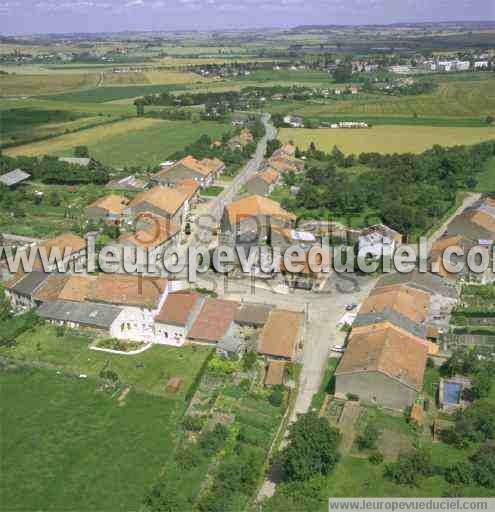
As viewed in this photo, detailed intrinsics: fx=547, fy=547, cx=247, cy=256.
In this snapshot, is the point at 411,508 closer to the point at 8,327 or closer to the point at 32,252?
the point at 8,327

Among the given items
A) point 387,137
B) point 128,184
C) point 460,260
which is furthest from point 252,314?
point 387,137

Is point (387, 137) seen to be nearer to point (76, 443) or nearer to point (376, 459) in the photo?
point (376, 459)

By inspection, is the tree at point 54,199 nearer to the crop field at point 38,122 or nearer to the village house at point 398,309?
the crop field at point 38,122

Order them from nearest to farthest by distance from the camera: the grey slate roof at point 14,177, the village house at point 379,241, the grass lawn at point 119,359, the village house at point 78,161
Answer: the grass lawn at point 119,359 < the village house at point 379,241 < the grey slate roof at point 14,177 < the village house at point 78,161

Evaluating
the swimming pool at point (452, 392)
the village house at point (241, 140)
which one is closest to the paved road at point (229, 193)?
the village house at point (241, 140)

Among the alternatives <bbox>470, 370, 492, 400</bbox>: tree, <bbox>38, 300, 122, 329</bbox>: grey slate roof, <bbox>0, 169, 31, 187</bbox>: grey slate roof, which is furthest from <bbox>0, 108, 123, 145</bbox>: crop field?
<bbox>470, 370, 492, 400</bbox>: tree
